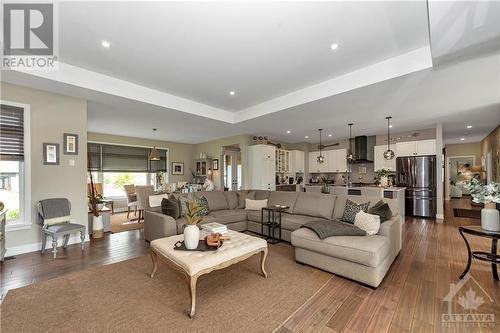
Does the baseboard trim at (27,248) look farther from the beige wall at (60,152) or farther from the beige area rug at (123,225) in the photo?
the beige area rug at (123,225)

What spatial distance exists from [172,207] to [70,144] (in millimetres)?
2217

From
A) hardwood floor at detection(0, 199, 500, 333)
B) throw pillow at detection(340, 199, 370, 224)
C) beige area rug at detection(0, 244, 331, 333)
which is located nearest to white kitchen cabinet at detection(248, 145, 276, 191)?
throw pillow at detection(340, 199, 370, 224)

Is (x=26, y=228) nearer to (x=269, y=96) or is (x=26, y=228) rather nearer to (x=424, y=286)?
(x=269, y=96)

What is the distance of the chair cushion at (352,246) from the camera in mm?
2385

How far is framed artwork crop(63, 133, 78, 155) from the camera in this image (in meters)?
3.89

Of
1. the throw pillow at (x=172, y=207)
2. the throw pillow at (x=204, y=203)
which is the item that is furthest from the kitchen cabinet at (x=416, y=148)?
the throw pillow at (x=172, y=207)

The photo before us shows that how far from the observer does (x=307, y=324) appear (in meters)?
1.86

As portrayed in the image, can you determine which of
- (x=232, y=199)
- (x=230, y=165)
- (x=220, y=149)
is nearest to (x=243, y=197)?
(x=232, y=199)

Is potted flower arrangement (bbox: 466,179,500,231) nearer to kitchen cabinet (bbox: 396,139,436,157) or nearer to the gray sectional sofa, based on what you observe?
the gray sectional sofa

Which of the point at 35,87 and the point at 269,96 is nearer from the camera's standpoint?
the point at 35,87

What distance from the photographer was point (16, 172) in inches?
139

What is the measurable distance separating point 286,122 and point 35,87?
5.10 m

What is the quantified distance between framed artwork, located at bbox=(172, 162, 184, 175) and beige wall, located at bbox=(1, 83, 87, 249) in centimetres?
493

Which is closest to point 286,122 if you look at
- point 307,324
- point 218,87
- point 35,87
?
point 218,87
